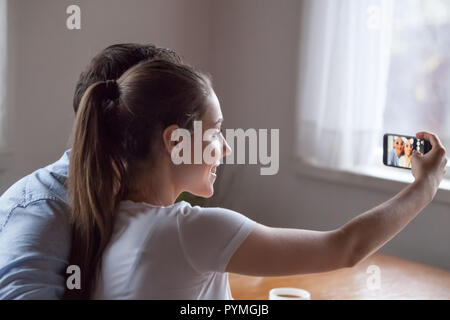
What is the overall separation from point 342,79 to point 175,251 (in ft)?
4.77

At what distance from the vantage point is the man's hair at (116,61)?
3.63 feet

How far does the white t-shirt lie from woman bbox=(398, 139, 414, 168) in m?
0.45

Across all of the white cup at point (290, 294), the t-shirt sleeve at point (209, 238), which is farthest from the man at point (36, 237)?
the white cup at point (290, 294)

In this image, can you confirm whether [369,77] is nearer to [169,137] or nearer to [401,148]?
[401,148]

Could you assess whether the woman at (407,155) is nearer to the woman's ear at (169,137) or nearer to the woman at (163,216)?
the woman at (163,216)

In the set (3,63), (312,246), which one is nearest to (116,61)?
(312,246)

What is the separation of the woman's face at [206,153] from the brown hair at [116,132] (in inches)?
0.8

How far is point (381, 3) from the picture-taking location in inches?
77.3

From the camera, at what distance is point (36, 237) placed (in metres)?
0.90

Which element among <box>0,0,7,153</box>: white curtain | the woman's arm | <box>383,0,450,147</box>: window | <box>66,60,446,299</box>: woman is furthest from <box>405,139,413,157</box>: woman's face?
<box>0,0,7,153</box>: white curtain

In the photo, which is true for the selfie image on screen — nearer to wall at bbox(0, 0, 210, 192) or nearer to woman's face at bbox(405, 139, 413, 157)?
woman's face at bbox(405, 139, 413, 157)
